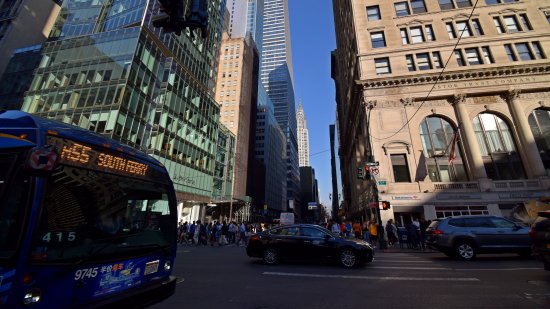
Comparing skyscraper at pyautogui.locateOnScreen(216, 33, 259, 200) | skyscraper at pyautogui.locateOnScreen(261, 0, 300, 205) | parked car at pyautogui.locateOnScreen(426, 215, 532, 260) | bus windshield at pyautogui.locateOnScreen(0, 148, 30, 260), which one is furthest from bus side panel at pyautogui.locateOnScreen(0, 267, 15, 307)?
skyscraper at pyautogui.locateOnScreen(261, 0, 300, 205)

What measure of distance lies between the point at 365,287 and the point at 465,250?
723 centimetres

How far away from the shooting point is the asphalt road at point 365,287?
506cm

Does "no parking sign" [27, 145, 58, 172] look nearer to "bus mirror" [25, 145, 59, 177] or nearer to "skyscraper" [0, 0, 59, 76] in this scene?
"bus mirror" [25, 145, 59, 177]

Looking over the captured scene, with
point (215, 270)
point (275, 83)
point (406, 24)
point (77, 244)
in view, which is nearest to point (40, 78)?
point (215, 270)

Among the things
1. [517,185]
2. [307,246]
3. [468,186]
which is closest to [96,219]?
[307,246]

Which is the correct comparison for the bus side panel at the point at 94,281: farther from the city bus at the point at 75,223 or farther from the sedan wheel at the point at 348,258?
the sedan wheel at the point at 348,258

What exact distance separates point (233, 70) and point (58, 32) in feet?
150

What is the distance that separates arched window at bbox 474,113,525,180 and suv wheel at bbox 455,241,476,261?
20.8m

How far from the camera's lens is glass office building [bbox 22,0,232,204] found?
3075cm

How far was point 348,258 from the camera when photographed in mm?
9258

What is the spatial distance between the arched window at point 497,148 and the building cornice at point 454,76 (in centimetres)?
459

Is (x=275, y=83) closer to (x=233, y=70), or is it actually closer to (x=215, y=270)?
(x=233, y=70)

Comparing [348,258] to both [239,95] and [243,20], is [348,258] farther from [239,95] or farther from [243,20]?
[243,20]

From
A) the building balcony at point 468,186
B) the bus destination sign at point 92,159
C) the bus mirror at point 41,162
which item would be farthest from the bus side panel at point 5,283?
the building balcony at point 468,186
